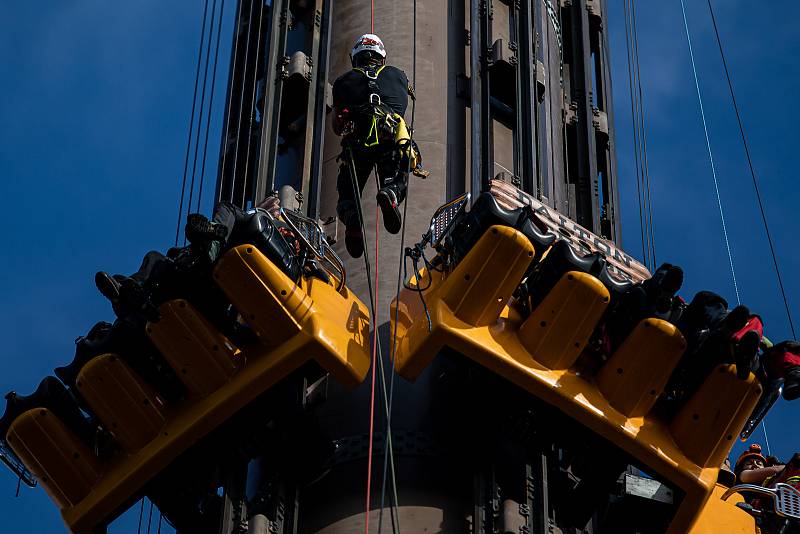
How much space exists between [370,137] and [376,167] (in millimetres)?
638

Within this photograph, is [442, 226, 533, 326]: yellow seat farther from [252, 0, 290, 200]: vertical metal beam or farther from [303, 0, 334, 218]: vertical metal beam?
[252, 0, 290, 200]: vertical metal beam

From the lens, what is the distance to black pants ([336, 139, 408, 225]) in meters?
24.1

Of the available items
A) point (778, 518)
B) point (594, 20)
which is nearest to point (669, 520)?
point (778, 518)

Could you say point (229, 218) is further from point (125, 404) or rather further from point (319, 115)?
point (319, 115)

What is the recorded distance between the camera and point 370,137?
78.3 ft

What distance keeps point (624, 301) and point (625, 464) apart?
229cm

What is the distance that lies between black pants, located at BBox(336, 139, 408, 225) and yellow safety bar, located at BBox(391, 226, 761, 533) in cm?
235

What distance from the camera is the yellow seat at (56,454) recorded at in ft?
73.5

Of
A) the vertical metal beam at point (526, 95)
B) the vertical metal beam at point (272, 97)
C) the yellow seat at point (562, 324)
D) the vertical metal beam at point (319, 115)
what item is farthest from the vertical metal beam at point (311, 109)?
the yellow seat at point (562, 324)

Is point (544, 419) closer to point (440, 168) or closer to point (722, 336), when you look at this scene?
point (722, 336)

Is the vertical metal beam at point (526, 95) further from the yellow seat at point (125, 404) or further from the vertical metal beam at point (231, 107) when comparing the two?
the yellow seat at point (125, 404)

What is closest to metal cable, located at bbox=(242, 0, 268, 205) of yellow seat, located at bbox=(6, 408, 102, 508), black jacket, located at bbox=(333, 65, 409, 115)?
black jacket, located at bbox=(333, 65, 409, 115)

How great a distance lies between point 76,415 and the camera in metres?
22.6

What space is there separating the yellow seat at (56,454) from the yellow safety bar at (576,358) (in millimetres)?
4337
